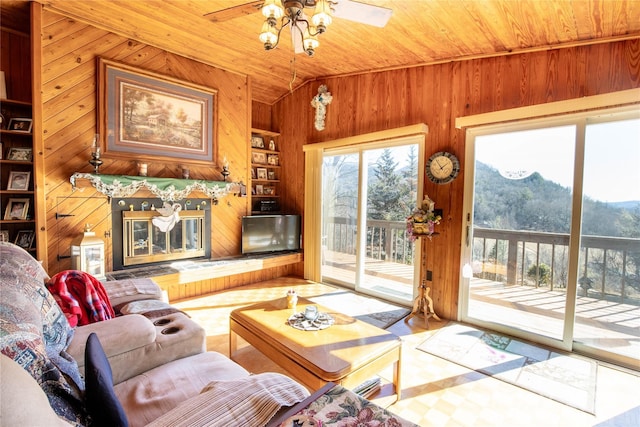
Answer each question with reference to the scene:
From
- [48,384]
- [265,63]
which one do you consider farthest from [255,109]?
[48,384]

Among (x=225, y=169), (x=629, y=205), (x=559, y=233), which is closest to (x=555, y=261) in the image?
(x=559, y=233)

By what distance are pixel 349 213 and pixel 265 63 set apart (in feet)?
7.71

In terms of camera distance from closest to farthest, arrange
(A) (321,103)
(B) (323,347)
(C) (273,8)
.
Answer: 1. (C) (273,8)
2. (B) (323,347)
3. (A) (321,103)

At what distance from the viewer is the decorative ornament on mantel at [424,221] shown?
118 inches

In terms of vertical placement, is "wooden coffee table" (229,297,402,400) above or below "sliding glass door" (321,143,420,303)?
below

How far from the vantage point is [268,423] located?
886 mm

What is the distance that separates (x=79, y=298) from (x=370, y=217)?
3.11 metres

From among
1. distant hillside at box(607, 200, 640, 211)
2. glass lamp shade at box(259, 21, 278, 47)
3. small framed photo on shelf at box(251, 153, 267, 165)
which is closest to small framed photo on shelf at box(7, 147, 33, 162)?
small framed photo on shelf at box(251, 153, 267, 165)

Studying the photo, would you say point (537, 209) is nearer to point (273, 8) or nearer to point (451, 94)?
point (451, 94)

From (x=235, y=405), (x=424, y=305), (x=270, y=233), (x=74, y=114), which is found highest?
(x=74, y=114)

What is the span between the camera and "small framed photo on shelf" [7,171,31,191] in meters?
2.78

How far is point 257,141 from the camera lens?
4.84 meters

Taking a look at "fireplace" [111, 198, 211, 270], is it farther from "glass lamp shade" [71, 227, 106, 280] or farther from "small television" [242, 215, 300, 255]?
"small television" [242, 215, 300, 255]

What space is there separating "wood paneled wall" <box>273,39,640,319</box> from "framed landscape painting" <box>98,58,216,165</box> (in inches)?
61.2
